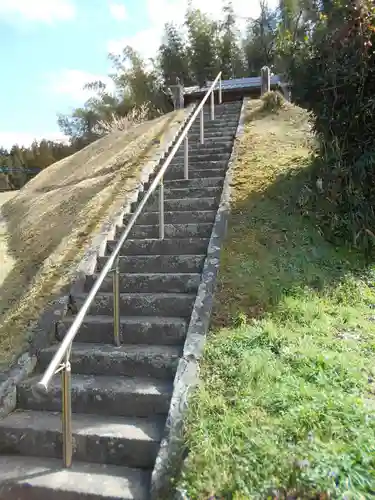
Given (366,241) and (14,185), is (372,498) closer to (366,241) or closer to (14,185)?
(366,241)

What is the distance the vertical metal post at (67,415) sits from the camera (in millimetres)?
A: 2420

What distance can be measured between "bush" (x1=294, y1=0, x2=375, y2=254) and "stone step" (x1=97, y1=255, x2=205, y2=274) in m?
1.51

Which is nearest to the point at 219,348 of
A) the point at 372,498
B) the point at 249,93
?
the point at 372,498

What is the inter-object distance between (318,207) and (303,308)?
67.5 inches

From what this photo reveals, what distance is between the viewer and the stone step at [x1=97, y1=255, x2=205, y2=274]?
13.3 ft

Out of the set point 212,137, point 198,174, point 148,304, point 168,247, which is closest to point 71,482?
point 148,304

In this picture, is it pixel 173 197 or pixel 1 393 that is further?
pixel 173 197

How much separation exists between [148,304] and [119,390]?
2.92 ft

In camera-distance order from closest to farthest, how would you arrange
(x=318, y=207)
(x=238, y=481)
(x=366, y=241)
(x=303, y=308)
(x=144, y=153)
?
(x=238, y=481) < (x=303, y=308) < (x=366, y=241) < (x=318, y=207) < (x=144, y=153)

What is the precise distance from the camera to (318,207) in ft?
15.5

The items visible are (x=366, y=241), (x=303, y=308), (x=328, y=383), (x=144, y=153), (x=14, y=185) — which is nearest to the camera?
(x=328, y=383)

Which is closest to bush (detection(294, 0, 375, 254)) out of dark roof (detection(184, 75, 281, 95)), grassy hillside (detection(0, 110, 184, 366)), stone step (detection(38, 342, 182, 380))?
stone step (detection(38, 342, 182, 380))

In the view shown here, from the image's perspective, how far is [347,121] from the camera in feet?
15.5

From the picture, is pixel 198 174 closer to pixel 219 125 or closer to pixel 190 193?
pixel 190 193
